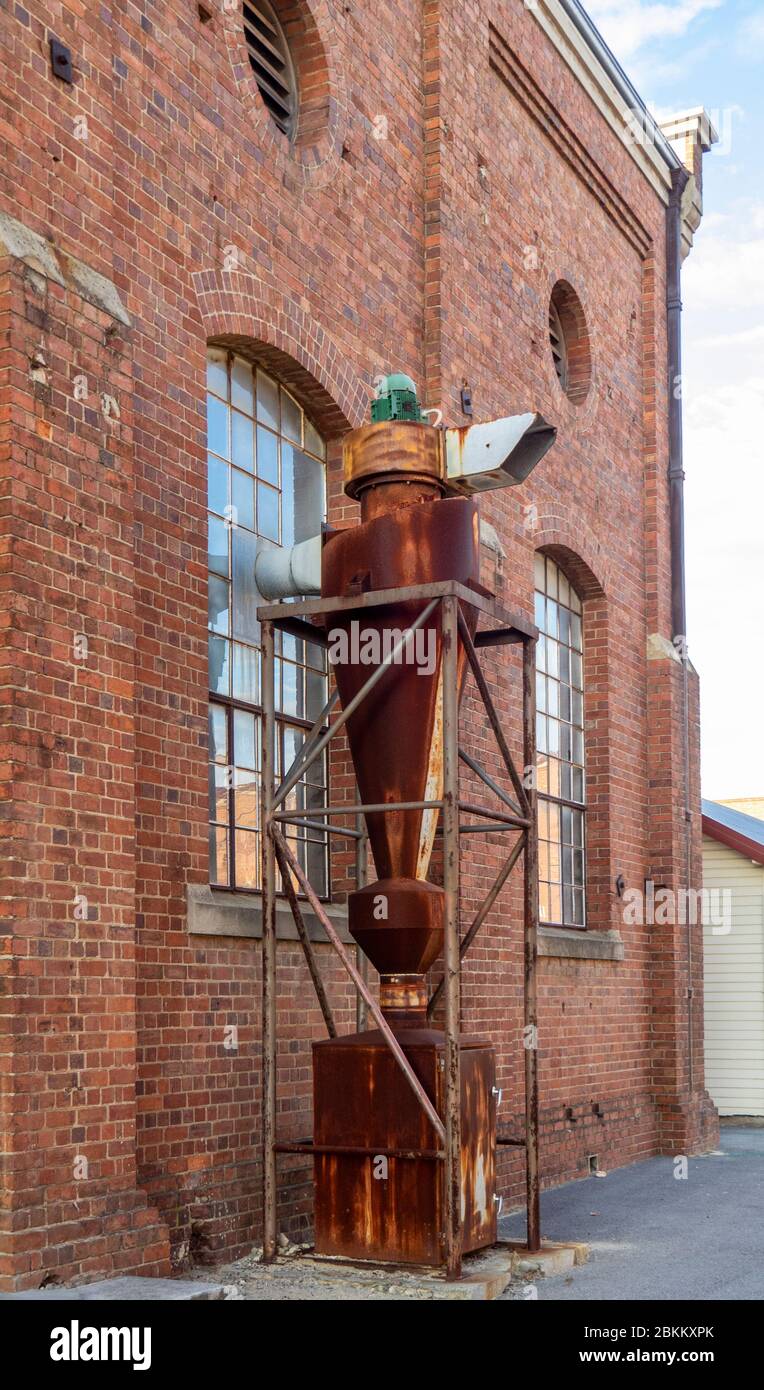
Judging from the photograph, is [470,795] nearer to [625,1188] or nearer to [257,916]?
[257,916]

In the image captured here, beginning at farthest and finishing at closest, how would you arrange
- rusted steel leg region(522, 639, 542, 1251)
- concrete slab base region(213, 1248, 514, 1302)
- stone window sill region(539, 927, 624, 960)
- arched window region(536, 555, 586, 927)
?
arched window region(536, 555, 586, 927), stone window sill region(539, 927, 624, 960), rusted steel leg region(522, 639, 542, 1251), concrete slab base region(213, 1248, 514, 1302)

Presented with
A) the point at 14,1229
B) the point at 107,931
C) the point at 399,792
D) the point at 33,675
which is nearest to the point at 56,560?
the point at 33,675

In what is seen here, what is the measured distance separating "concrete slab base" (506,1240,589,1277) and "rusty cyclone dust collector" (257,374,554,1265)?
23cm

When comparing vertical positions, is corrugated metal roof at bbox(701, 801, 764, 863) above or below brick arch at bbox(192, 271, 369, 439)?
below

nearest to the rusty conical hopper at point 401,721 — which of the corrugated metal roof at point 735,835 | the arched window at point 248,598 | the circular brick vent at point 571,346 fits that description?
the arched window at point 248,598

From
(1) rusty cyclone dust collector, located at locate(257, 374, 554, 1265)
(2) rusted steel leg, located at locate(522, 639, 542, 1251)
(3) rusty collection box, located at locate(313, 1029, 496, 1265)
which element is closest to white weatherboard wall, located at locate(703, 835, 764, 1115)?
(2) rusted steel leg, located at locate(522, 639, 542, 1251)

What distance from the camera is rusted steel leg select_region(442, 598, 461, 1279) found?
21.2 ft

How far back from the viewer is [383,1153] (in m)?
6.66

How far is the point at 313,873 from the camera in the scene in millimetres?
8875

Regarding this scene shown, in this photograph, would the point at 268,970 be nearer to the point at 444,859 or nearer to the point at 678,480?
the point at 444,859

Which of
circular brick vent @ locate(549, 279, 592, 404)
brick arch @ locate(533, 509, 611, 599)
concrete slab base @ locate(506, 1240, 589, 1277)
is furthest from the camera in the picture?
circular brick vent @ locate(549, 279, 592, 404)

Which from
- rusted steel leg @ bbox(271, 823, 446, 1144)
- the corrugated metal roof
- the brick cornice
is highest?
the brick cornice

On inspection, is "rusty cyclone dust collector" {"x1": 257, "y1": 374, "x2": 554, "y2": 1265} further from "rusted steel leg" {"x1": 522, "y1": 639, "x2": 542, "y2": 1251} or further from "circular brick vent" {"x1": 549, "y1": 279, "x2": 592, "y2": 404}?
"circular brick vent" {"x1": 549, "y1": 279, "x2": 592, "y2": 404}

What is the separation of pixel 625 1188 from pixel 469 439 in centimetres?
620
